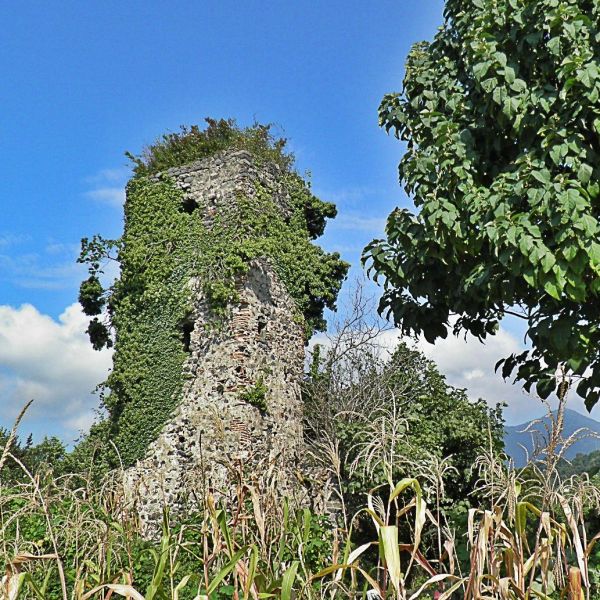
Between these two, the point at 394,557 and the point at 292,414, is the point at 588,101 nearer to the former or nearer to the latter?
the point at 394,557

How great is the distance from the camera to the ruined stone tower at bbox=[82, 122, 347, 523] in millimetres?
11125

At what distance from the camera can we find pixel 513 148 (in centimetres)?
691

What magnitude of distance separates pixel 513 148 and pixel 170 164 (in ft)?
26.4

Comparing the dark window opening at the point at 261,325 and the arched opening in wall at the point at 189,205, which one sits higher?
the arched opening in wall at the point at 189,205

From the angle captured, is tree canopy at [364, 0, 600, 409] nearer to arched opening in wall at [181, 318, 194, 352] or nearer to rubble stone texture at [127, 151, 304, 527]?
rubble stone texture at [127, 151, 304, 527]

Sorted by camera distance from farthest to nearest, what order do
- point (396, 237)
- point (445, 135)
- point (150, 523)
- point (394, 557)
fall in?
point (150, 523)
point (396, 237)
point (445, 135)
point (394, 557)

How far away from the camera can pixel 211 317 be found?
1160 centimetres

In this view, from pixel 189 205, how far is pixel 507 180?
762cm

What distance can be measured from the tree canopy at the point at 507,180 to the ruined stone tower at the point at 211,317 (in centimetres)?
433

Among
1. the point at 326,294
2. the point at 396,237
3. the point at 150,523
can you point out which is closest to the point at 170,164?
the point at 326,294

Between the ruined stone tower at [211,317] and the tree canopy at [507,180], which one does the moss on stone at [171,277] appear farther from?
the tree canopy at [507,180]

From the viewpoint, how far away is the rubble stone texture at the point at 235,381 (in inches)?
430

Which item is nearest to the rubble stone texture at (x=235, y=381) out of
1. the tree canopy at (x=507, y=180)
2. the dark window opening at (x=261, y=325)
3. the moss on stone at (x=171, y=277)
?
the dark window opening at (x=261, y=325)

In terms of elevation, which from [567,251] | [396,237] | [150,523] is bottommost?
[150,523]
